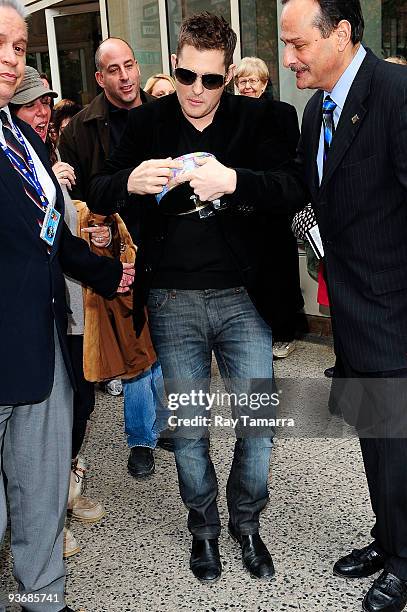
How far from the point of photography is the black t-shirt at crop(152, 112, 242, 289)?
269 centimetres

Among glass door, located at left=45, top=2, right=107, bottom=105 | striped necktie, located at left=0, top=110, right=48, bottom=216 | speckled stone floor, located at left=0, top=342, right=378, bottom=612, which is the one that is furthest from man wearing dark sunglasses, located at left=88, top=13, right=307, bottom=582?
glass door, located at left=45, top=2, right=107, bottom=105

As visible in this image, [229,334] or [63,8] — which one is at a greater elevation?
[63,8]

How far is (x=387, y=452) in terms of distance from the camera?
2.62 meters

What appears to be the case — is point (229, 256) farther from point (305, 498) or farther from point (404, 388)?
point (305, 498)

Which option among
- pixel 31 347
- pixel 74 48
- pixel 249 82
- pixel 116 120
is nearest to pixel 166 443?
pixel 116 120

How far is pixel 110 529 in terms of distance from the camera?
3375mm

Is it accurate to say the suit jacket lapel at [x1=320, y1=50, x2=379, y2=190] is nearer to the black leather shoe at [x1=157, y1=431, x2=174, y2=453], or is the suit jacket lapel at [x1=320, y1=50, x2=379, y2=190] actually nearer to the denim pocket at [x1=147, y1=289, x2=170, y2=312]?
the denim pocket at [x1=147, y1=289, x2=170, y2=312]

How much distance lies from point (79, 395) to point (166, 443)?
122 cm

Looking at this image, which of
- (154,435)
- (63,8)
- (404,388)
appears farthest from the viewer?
(63,8)

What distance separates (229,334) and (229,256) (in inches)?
12.6

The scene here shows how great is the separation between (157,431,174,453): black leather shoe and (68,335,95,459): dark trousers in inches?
40.4

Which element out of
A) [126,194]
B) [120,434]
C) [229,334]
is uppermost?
[126,194]

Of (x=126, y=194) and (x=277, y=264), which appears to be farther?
(x=277, y=264)

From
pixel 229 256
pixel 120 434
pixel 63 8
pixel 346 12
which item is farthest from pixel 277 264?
pixel 63 8
